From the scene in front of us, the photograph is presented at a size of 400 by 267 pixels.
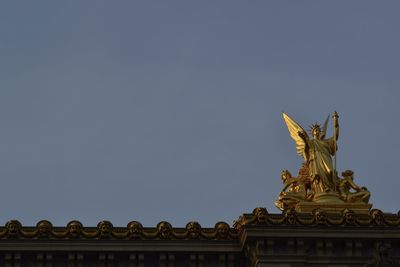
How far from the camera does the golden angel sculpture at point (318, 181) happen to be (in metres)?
47.7

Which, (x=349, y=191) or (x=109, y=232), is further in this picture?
(x=349, y=191)

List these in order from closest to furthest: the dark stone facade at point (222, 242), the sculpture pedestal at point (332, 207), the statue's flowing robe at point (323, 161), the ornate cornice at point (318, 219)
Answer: the dark stone facade at point (222, 242), the ornate cornice at point (318, 219), the sculpture pedestal at point (332, 207), the statue's flowing robe at point (323, 161)

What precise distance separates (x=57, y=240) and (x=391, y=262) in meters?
10.8

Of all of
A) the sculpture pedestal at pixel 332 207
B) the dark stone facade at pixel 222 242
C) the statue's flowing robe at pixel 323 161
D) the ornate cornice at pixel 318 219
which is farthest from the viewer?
the statue's flowing robe at pixel 323 161

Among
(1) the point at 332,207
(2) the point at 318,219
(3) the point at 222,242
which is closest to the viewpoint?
(2) the point at 318,219

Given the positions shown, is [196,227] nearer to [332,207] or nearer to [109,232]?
[109,232]

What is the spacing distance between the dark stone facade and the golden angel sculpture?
1.55 m

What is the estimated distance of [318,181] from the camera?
48312 millimetres

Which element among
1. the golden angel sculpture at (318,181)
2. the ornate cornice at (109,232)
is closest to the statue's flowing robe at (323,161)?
the golden angel sculpture at (318,181)

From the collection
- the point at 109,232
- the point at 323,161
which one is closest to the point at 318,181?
the point at 323,161

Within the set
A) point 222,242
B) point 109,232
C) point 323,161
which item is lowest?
point 222,242

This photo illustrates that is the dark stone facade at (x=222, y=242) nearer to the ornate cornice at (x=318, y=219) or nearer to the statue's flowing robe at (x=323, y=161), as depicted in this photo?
the ornate cornice at (x=318, y=219)

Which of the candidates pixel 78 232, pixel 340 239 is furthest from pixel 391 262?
pixel 78 232

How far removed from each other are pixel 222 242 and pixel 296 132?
255 inches
